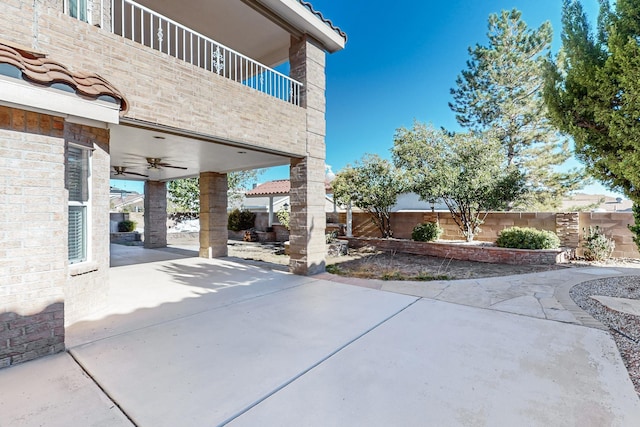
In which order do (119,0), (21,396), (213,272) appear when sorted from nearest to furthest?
(21,396) → (119,0) → (213,272)

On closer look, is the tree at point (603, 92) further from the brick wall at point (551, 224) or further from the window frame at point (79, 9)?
the window frame at point (79, 9)

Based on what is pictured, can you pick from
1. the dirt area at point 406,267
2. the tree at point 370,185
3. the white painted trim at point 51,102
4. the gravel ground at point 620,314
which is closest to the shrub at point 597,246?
the dirt area at point 406,267

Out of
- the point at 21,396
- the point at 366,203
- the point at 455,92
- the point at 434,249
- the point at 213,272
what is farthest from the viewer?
the point at 455,92

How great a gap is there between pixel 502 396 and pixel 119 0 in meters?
9.78

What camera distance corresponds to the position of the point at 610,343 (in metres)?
3.99

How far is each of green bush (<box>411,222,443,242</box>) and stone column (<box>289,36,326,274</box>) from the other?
5.88 m

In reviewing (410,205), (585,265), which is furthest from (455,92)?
(585,265)

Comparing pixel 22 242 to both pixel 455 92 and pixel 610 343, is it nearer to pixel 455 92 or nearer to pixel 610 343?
pixel 610 343

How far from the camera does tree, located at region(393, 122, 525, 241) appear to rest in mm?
11133

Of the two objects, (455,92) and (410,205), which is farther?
(410,205)

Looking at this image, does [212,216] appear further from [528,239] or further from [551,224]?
[551,224]

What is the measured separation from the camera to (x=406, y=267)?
9898mm

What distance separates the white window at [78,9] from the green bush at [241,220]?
14983 mm

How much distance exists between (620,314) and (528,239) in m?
5.70
